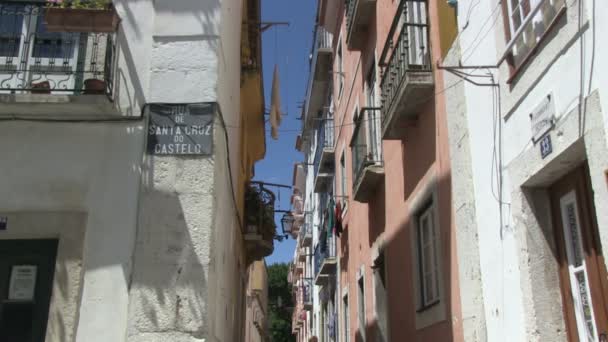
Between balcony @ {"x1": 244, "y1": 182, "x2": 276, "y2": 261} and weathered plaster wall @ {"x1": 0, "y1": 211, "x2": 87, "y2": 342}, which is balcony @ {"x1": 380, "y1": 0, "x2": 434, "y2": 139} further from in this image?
balcony @ {"x1": 244, "y1": 182, "x2": 276, "y2": 261}

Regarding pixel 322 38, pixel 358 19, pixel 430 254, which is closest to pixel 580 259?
pixel 430 254

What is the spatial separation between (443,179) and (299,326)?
104ft

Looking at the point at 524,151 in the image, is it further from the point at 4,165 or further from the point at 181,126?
the point at 4,165

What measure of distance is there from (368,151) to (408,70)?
10.4ft

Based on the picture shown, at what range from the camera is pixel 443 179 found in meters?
6.99

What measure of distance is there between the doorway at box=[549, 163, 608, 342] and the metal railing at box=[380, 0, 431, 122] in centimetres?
296

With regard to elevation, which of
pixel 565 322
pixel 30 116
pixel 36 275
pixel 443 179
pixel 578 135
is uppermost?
pixel 30 116

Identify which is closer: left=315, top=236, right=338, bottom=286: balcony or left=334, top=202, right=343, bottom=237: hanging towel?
left=334, top=202, right=343, bottom=237: hanging towel

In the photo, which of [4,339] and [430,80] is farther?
[430,80]

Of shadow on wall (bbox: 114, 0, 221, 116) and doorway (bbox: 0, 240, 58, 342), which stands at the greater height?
shadow on wall (bbox: 114, 0, 221, 116)

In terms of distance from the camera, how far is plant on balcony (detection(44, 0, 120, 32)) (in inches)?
246

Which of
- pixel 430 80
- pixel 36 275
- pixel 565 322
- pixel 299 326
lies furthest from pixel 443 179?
pixel 299 326

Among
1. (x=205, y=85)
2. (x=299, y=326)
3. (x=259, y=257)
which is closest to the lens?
(x=205, y=85)

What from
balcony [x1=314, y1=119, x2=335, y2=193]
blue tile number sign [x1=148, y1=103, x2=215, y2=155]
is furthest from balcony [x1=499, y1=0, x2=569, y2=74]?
balcony [x1=314, y1=119, x2=335, y2=193]
